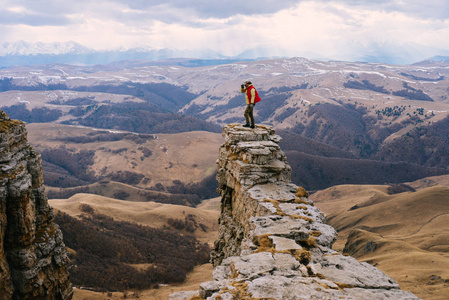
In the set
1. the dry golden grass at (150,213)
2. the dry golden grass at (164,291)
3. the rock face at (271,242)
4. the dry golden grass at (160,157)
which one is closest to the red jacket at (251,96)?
the rock face at (271,242)

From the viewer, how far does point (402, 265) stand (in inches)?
1238

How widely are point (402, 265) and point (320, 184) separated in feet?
406

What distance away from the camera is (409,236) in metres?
48.3

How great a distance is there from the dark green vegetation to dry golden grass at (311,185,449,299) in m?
25.6

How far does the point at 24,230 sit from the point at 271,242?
15.4 m

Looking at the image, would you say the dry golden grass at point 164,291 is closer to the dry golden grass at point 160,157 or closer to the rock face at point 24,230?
the rock face at point 24,230

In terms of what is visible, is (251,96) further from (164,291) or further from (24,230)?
(164,291)

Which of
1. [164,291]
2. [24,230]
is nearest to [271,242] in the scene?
[24,230]

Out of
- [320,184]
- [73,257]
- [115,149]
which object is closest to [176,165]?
[115,149]

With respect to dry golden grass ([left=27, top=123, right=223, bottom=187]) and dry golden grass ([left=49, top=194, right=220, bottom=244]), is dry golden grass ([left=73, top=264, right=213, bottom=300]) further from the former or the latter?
dry golden grass ([left=27, top=123, right=223, bottom=187])

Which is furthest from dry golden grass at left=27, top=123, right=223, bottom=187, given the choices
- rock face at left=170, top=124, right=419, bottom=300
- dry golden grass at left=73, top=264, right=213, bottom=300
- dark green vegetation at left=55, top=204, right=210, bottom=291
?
rock face at left=170, top=124, right=419, bottom=300

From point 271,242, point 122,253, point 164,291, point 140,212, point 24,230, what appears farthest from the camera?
point 140,212

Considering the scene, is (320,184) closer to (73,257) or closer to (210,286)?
(73,257)

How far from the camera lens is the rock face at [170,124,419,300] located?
407 inches
